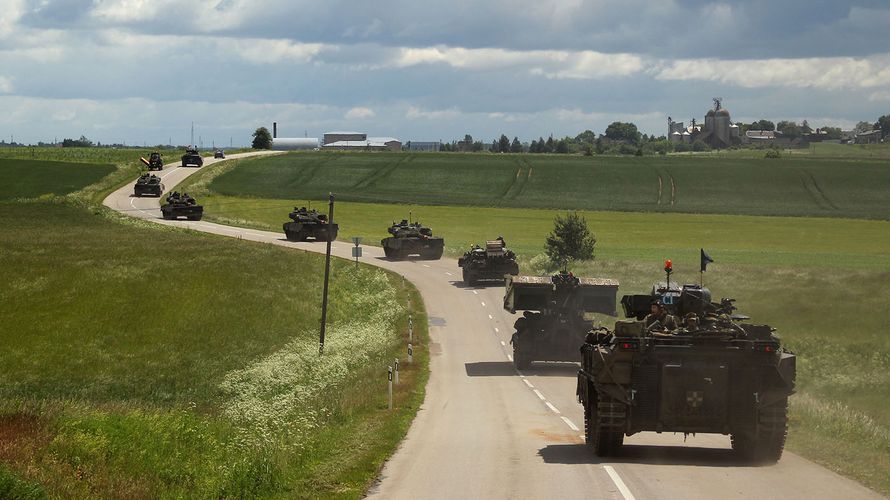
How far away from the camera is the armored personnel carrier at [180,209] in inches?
4259

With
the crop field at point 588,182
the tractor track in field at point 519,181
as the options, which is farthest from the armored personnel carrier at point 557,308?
the tractor track in field at point 519,181

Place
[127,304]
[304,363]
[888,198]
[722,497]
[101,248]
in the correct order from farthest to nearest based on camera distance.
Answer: [888,198] < [101,248] < [127,304] < [304,363] < [722,497]

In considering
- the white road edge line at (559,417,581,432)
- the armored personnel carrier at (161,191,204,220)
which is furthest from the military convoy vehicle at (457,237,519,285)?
the armored personnel carrier at (161,191,204,220)

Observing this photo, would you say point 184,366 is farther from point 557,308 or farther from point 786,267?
point 786,267

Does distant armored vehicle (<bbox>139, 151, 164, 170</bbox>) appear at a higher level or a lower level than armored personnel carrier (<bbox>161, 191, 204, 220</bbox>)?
higher

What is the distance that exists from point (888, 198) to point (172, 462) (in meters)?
124

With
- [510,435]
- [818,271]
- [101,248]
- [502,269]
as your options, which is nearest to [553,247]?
[502,269]

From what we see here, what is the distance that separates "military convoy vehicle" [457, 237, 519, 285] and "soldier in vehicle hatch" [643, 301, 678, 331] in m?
47.2

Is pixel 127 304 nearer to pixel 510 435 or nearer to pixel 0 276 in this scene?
pixel 0 276

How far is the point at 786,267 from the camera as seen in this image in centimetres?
7794

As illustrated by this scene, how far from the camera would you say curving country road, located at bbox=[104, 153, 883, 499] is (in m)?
19.1

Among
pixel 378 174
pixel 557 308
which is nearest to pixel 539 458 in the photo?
pixel 557 308

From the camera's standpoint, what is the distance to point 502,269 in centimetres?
7106

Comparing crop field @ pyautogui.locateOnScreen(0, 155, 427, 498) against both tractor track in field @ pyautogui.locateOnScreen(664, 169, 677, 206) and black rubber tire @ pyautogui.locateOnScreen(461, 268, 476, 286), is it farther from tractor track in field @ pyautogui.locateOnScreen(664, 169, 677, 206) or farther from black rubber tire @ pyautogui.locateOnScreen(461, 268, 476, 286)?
tractor track in field @ pyautogui.locateOnScreen(664, 169, 677, 206)
